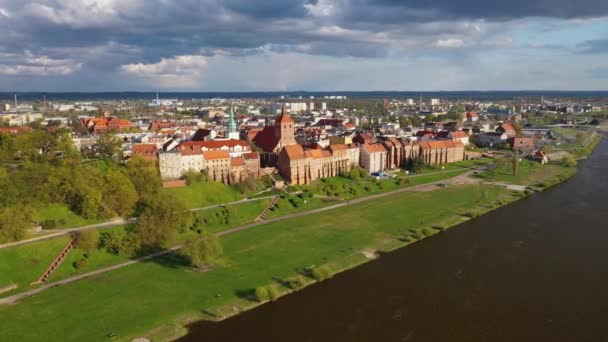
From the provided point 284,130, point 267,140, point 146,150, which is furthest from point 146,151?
point 284,130

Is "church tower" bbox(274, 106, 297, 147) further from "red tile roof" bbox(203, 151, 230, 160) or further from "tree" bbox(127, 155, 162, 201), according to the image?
"tree" bbox(127, 155, 162, 201)

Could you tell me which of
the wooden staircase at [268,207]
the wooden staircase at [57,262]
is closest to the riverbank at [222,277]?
the wooden staircase at [57,262]

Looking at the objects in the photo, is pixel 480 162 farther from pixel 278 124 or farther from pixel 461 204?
pixel 278 124

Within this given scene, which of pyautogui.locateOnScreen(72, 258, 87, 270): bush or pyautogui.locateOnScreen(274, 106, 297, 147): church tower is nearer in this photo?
pyautogui.locateOnScreen(72, 258, 87, 270): bush

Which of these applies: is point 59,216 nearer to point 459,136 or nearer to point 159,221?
point 159,221

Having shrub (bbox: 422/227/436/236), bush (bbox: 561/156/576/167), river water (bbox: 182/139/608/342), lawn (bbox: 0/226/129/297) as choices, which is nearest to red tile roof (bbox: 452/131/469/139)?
bush (bbox: 561/156/576/167)
